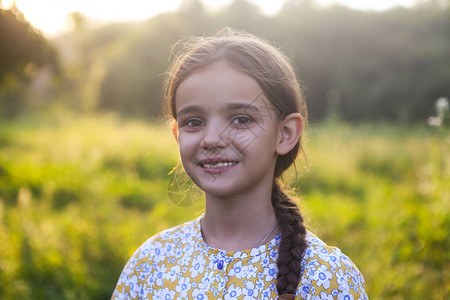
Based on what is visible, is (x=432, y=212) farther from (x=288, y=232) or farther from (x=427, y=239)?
(x=288, y=232)

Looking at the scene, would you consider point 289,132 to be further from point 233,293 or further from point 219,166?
point 233,293

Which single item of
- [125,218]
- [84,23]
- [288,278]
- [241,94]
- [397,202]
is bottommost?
[397,202]

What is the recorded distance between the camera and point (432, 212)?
4312 millimetres

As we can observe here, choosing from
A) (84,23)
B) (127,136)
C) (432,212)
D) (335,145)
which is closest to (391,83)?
(335,145)

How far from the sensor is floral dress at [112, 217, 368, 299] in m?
1.36

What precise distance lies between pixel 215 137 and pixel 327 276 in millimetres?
589

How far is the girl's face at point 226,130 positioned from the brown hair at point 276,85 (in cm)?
4

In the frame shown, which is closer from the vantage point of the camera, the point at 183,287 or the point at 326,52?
the point at 183,287

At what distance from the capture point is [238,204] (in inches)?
59.7

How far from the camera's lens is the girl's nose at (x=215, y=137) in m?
1.40

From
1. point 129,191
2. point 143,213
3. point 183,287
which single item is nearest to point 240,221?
point 183,287

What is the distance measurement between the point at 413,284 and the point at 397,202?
2360 millimetres

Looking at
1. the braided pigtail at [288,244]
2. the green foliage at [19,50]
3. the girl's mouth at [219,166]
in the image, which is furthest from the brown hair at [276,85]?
the green foliage at [19,50]

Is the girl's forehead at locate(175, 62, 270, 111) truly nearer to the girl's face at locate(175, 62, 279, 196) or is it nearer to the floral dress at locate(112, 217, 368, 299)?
the girl's face at locate(175, 62, 279, 196)
